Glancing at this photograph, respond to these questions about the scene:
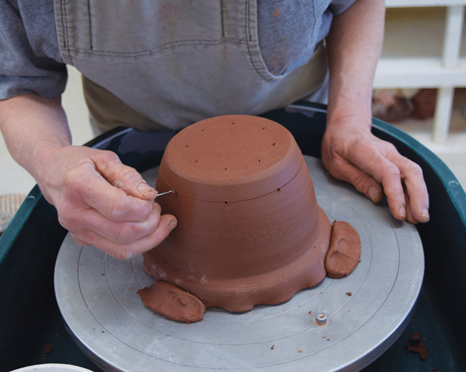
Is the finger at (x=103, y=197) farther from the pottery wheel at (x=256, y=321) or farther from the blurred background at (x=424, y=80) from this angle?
the blurred background at (x=424, y=80)

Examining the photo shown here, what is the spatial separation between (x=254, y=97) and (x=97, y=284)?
579 mm

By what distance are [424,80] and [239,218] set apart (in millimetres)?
1841

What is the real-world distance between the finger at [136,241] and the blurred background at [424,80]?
1.75 metres

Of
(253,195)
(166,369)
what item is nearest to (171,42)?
(253,195)

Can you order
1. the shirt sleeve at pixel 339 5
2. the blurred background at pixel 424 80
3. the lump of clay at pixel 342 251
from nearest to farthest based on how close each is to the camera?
the lump of clay at pixel 342 251 < the shirt sleeve at pixel 339 5 < the blurred background at pixel 424 80

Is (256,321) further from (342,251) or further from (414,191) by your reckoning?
(414,191)

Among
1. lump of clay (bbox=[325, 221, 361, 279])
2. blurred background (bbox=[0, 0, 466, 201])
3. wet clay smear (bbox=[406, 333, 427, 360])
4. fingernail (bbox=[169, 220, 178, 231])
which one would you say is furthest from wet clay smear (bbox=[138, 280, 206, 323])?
blurred background (bbox=[0, 0, 466, 201])

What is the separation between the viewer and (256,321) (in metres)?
0.81

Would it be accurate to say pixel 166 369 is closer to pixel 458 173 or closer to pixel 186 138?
pixel 186 138

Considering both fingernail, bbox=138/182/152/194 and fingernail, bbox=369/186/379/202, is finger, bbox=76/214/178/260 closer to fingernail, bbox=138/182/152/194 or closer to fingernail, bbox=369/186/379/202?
fingernail, bbox=138/182/152/194

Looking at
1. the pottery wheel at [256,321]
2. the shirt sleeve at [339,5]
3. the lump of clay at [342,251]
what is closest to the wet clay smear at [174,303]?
the pottery wheel at [256,321]

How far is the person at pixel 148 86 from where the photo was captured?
771 mm

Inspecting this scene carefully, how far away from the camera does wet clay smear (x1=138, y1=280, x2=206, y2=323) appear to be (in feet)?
2.66

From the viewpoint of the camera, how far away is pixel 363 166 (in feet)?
3.35
